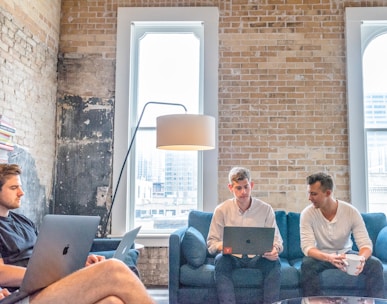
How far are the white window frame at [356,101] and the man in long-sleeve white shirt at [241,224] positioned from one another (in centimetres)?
145

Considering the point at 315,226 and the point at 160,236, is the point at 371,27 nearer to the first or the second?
the point at 315,226

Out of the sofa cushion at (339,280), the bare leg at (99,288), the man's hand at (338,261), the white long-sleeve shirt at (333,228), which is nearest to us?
the bare leg at (99,288)

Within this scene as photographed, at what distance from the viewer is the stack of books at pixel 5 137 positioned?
3277 millimetres

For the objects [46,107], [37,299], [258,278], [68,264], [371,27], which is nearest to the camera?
[37,299]

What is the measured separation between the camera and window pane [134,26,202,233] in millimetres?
4492

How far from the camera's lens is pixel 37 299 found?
1.79 m

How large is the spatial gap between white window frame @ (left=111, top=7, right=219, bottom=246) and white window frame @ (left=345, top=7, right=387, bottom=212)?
4.86ft

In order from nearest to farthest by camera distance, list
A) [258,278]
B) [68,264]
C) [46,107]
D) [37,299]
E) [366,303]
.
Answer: [37,299], [68,264], [366,303], [258,278], [46,107]

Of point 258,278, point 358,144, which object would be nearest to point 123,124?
point 258,278

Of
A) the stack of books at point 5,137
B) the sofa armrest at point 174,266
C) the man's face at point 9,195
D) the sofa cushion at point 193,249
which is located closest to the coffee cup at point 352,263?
the sofa cushion at point 193,249

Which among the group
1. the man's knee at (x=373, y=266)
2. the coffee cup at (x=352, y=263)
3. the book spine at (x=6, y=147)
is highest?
the book spine at (x=6, y=147)

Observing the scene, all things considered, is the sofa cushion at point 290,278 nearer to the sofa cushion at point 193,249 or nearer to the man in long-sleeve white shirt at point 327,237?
the man in long-sleeve white shirt at point 327,237

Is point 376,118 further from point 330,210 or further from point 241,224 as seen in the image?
point 241,224

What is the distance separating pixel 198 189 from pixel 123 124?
3.70 ft
